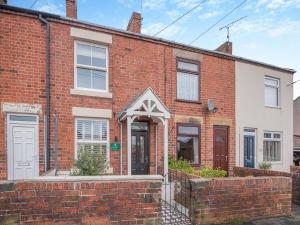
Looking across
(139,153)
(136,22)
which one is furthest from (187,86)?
(139,153)

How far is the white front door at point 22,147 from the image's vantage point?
25.9 feet

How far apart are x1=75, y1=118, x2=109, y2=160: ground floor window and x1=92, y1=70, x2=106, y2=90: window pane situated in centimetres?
123

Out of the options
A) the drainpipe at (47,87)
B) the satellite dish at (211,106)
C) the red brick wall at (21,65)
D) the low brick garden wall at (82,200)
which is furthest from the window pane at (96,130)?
the satellite dish at (211,106)

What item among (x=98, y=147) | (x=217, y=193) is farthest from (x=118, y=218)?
(x=98, y=147)

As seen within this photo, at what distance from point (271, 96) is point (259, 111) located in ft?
5.03

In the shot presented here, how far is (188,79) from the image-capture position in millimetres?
11203

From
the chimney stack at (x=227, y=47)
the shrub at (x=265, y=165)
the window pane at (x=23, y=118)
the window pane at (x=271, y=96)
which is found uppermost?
the chimney stack at (x=227, y=47)

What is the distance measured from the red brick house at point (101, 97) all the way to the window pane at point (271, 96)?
3.35m

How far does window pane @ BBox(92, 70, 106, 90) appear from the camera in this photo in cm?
930

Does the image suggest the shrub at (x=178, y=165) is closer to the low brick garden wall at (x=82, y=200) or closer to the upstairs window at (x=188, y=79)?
the upstairs window at (x=188, y=79)

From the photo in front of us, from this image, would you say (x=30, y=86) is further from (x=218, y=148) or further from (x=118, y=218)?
(x=218, y=148)

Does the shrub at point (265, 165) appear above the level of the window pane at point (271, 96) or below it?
below

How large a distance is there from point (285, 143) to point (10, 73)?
13.6 meters

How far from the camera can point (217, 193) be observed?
556 centimetres
